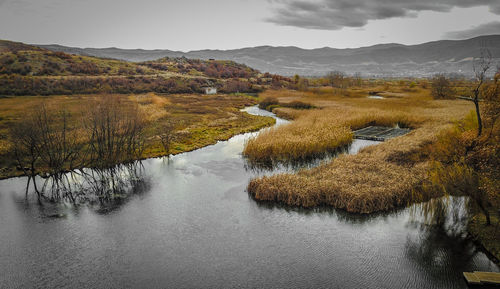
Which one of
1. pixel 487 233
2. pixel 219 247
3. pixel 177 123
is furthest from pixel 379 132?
pixel 219 247

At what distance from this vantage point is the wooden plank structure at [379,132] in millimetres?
38594

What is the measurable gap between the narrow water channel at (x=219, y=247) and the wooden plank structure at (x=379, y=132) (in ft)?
69.5

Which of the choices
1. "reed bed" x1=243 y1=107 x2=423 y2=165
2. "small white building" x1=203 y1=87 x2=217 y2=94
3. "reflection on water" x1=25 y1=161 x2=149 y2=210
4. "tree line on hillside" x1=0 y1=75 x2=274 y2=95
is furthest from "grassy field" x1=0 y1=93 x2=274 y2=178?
"small white building" x1=203 y1=87 x2=217 y2=94

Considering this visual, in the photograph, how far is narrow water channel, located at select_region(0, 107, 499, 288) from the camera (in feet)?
44.1

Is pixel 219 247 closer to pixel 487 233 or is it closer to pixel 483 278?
pixel 483 278

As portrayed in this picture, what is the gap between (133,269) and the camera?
14172mm

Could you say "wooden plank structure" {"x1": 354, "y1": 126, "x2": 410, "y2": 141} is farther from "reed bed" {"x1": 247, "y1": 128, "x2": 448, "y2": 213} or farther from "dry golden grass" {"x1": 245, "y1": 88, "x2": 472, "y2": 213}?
"reed bed" {"x1": 247, "y1": 128, "x2": 448, "y2": 213}

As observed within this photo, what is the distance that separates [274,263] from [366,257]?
452cm

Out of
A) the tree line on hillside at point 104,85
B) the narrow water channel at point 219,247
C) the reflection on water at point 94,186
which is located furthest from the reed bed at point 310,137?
the tree line on hillside at point 104,85

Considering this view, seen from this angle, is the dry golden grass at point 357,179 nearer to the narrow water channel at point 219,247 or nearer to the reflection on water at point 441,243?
the narrow water channel at point 219,247

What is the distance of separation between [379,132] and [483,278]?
30.3 metres

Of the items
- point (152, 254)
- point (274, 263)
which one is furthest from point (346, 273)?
point (152, 254)

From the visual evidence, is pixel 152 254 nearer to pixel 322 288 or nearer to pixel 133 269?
pixel 133 269

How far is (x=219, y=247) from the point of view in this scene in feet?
51.7
